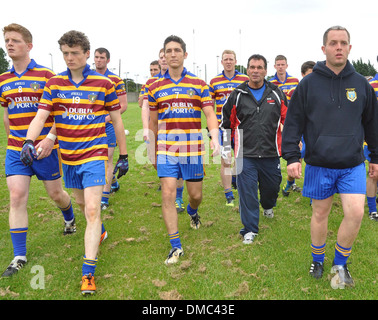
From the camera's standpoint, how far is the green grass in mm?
3697

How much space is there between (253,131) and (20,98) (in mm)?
3271

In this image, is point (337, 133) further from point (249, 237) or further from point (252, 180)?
point (249, 237)

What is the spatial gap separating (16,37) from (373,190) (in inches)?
240

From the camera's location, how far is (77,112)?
4133mm

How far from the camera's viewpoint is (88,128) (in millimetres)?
4164

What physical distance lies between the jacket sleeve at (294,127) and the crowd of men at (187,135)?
0.01 m

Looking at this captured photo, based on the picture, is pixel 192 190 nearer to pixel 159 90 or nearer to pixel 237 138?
pixel 237 138

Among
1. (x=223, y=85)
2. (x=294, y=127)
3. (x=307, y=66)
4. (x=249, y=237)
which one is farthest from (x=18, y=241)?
(x=307, y=66)

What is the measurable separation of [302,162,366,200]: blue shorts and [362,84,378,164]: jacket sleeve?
0.22m

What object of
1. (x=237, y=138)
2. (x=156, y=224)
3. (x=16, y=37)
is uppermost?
(x=16, y=37)

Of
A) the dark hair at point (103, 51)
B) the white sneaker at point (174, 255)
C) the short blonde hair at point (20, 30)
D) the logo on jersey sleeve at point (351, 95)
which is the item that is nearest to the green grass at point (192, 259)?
the white sneaker at point (174, 255)

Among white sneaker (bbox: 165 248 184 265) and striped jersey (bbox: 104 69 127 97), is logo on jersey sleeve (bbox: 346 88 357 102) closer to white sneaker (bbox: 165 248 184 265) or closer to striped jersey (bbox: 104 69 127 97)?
white sneaker (bbox: 165 248 184 265)
